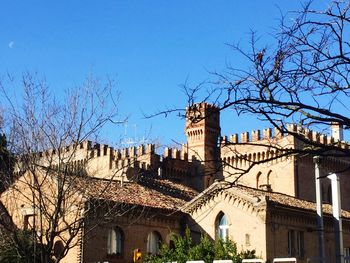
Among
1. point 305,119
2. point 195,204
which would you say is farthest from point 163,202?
point 305,119

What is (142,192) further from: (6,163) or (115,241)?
(6,163)

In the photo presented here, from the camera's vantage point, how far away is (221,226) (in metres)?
33.0

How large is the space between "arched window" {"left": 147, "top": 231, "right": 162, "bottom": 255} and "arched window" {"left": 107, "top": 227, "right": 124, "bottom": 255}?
188 centimetres

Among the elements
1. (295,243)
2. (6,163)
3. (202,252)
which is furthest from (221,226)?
(6,163)

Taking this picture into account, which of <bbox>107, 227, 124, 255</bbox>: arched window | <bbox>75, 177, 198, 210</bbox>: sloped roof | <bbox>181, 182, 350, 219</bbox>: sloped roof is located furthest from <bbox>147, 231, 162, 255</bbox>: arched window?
<bbox>181, 182, 350, 219</bbox>: sloped roof

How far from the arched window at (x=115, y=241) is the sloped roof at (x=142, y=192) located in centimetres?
171

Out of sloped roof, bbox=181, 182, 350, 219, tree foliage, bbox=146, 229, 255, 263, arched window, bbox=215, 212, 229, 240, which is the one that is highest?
sloped roof, bbox=181, 182, 350, 219

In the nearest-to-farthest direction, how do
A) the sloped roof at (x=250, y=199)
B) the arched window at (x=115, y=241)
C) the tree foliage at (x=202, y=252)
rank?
1. the tree foliage at (x=202, y=252)
2. the arched window at (x=115, y=241)
3. the sloped roof at (x=250, y=199)

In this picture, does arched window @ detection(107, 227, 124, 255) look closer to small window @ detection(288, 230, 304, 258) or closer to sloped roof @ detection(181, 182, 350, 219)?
sloped roof @ detection(181, 182, 350, 219)

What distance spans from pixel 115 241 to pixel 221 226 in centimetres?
604

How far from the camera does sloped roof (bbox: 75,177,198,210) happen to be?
28.5m

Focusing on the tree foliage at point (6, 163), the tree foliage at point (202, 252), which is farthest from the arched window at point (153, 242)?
the tree foliage at point (6, 163)

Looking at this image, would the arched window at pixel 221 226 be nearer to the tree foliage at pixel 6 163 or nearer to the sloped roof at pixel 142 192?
the sloped roof at pixel 142 192

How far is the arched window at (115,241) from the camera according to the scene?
3022cm
